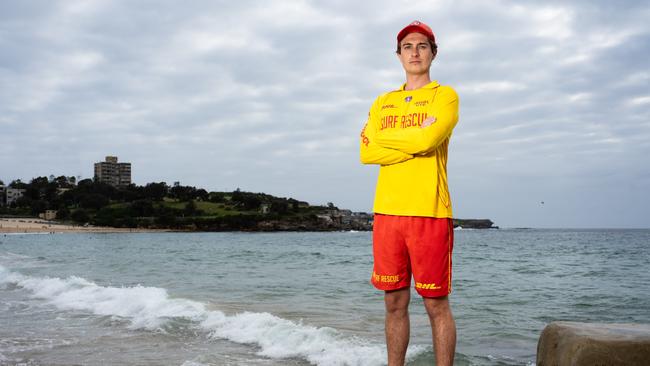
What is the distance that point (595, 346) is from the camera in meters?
3.60

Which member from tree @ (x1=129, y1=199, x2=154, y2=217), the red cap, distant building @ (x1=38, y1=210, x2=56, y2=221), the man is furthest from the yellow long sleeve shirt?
distant building @ (x1=38, y1=210, x2=56, y2=221)

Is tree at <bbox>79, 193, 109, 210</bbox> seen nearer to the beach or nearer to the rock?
the beach

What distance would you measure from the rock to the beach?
113 m

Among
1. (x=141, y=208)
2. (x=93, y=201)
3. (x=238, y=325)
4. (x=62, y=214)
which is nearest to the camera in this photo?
(x=238, y=325)

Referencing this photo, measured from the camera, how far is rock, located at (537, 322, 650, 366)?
3576mm

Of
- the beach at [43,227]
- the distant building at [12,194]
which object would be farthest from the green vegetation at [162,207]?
the distant building at [12,194]

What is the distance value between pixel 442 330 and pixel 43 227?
125 metres

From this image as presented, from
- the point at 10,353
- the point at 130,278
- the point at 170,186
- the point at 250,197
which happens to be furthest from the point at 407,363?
the point at 170,186

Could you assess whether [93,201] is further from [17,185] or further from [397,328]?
[397,328]

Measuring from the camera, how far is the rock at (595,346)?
358cm

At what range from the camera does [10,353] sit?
645 cm

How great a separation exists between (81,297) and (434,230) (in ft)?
35.9

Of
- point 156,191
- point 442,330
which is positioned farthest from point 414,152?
point 156,191

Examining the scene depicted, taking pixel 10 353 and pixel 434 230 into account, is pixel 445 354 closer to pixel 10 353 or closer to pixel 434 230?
pixel 434 230
